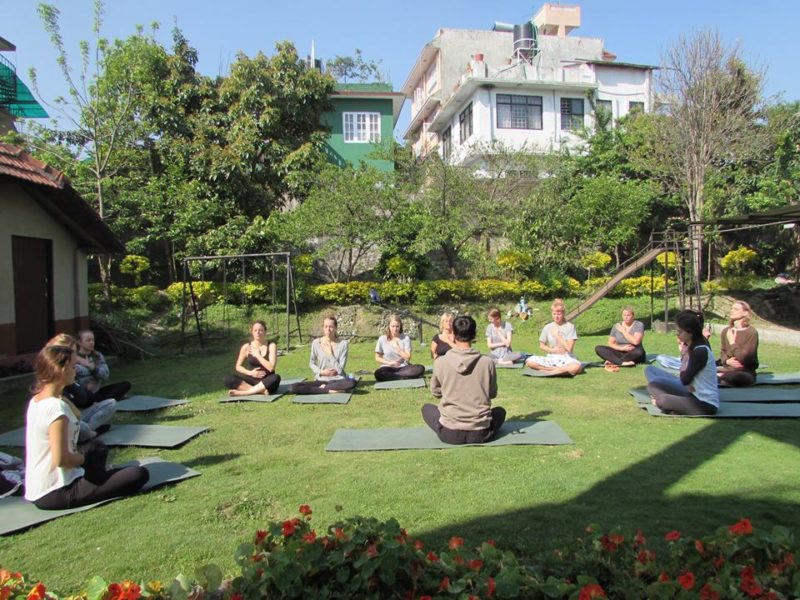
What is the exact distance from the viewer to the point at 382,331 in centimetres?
1708

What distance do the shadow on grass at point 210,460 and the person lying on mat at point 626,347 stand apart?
7108mm

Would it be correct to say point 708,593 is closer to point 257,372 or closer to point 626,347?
point 257,372

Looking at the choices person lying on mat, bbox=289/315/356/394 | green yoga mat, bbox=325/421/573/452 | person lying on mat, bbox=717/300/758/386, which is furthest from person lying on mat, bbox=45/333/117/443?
person lying on mat, bbox=717/300/758/386

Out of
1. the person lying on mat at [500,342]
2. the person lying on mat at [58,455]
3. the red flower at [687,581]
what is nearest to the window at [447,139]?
the person lying on mat at [500,342]

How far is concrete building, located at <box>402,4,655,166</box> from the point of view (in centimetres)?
2588

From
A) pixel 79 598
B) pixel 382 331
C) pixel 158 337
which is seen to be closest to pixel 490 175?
pixel 382 331

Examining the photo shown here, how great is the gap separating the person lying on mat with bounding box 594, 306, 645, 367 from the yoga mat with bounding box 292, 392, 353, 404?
4791 mm

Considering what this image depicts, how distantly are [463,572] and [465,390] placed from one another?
313 centimetres

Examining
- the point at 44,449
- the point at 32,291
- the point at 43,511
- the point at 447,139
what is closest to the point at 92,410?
the point at 43,511

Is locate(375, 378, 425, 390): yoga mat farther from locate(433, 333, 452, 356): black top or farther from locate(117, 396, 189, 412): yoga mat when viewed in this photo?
locate(117, 396, 189, 412): yoga mat

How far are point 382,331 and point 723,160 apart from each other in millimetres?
14034

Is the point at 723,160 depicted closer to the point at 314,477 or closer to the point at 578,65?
the point at 578,65

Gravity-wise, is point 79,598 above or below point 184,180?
below

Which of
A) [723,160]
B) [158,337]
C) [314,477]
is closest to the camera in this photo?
[314,477]
